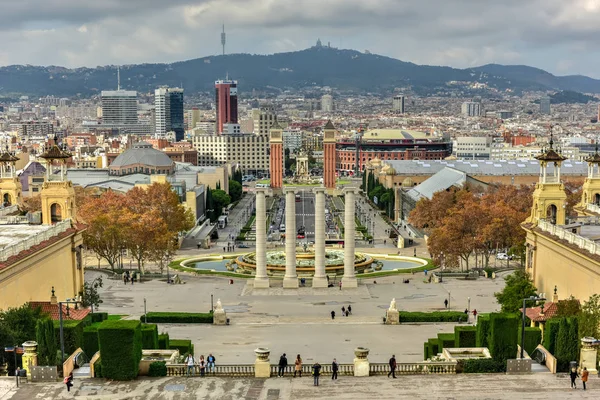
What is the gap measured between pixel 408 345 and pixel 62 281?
2172 cm

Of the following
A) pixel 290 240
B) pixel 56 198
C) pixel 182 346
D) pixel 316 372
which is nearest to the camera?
pixel 316 372

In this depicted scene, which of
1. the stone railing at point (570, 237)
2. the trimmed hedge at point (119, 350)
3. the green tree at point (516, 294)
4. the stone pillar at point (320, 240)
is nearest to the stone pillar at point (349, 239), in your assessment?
the stone pillar at point (320, 240)

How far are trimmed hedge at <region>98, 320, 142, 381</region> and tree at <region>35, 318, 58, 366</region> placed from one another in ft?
8.75

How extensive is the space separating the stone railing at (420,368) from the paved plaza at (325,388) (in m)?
0.44

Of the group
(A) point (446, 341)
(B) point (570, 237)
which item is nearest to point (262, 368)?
(A) point (446, 341)

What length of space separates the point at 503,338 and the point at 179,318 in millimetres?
25792

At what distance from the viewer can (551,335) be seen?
33531 mm

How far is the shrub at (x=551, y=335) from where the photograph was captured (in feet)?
109

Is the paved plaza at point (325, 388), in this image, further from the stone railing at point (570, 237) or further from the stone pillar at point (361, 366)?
the stone railing at point (570, 237)

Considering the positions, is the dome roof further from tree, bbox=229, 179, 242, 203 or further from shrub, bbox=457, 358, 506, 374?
shrub, bbox=457, 358, 506, 374

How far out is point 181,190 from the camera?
10988 cm

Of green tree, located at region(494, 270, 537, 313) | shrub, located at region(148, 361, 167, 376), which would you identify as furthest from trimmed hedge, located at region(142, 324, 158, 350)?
green tree, located at region(494, 270, 537, 313)

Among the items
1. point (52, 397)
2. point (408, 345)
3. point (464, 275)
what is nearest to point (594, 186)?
point (464, 275)

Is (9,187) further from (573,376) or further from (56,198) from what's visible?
(573,376)
